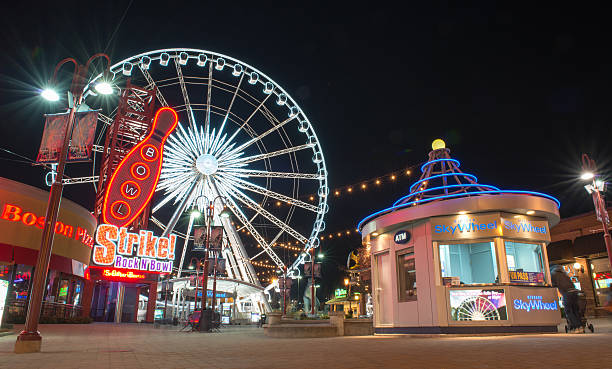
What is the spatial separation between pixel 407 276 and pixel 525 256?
4670mm

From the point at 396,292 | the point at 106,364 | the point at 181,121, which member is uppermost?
the point at 181,121

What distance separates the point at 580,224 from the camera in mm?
29578

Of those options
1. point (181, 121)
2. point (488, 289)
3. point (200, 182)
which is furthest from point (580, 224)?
point (181, 121)

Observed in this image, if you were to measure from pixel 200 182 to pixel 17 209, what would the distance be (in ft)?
43.1

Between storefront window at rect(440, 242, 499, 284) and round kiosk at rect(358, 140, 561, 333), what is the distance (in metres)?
0.04

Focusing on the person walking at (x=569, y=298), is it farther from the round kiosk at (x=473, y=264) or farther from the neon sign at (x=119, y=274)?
the neon sign at (x=119, y=274)

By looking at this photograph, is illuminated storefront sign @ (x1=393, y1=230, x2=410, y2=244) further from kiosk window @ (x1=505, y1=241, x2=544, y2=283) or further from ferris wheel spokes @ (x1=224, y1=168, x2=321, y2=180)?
ferris wheel spokes @ (x1=224, y1=168, x2=321, y2=180)

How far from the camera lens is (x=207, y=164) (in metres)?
31.0

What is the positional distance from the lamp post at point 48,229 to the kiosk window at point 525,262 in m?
15.0

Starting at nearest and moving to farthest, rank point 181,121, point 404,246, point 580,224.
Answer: point 404,246, point 580,224, point 181,121

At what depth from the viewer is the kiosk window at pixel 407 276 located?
1730 centimetres

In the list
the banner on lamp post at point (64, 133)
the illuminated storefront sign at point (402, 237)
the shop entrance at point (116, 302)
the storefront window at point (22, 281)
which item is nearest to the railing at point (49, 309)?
the storefront window at point (22, 281)

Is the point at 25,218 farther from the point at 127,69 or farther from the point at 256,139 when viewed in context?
the point at 256,139

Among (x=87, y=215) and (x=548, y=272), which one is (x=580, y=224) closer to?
(x=548, y=272)
